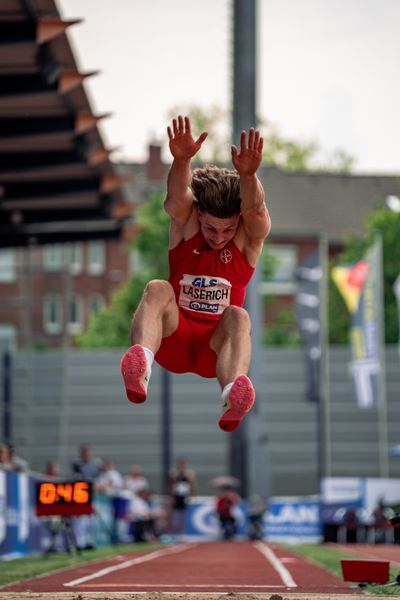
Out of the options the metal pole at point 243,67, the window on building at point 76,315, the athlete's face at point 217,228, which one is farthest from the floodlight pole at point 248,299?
the window on building at point 76,315

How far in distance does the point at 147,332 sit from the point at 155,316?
6.1 inches

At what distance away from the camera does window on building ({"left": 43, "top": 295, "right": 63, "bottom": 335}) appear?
7481cm

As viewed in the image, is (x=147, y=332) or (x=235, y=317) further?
(x=235, y=317)

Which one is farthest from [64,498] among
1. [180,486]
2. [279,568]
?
[180,486]

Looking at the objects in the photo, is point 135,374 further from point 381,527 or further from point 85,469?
point 381,527

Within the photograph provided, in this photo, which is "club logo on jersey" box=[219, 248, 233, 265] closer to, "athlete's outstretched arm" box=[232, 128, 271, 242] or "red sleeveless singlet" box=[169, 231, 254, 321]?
"red sleeveless singlet" box=[169, 231, 254, 321]

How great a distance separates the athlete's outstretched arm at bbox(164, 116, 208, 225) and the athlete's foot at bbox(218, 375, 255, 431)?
1.31m

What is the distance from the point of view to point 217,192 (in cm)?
999

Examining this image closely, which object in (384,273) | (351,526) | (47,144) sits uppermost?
(47,144)

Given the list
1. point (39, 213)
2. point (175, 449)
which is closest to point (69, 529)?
point (39, 213)

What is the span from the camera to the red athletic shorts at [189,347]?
1009 centimetres

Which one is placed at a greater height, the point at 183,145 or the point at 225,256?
the point at 183,145

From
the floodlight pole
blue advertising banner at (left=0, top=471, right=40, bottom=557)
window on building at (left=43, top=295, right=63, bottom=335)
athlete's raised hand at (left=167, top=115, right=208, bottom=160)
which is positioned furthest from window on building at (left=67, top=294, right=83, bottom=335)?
athlete's raised hand at (left=167, top=115, right=208, bottom=160)

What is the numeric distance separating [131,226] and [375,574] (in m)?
15.9
